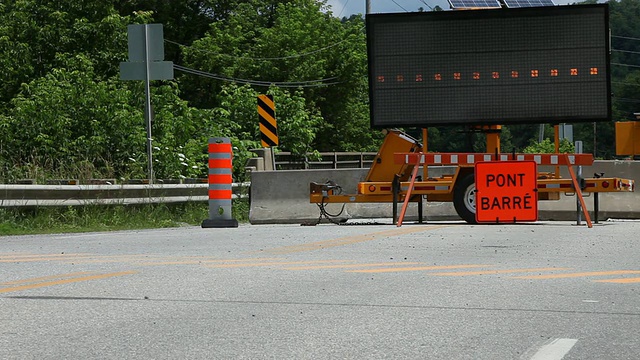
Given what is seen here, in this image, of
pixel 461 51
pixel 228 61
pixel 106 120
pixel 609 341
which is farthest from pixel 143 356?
pixel 228 61

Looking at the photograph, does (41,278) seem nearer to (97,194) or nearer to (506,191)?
(506,191)

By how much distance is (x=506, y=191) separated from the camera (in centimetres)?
1731

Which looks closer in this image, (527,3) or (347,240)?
(347,240)

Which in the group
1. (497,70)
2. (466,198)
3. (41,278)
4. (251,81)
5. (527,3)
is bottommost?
(41,278)

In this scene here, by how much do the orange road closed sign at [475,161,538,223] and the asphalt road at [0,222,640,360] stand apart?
2932mm

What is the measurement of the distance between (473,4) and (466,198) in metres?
3.57

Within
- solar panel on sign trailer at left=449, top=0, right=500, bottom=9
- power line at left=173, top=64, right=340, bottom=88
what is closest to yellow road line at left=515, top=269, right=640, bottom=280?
solar panel on sign trailer at left=449, top=0, right=500, bottom=9

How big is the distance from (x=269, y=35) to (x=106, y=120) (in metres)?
32.1

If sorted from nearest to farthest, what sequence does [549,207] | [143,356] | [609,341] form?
[143,356] < [609,341] < [549,207]

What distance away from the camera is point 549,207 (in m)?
20.7

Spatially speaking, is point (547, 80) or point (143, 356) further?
point (547, 80)

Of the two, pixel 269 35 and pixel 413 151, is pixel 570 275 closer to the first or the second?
pixel 413 151

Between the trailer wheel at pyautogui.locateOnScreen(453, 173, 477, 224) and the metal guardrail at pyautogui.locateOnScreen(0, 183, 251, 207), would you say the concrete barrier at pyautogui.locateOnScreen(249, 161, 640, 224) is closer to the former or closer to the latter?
the metal guardrail at pyautogui.locateOnScreen(0, 183, 251, 207)

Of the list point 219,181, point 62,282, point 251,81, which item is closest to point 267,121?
point 219,181
